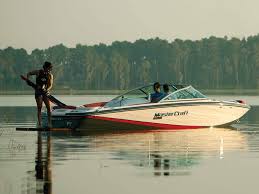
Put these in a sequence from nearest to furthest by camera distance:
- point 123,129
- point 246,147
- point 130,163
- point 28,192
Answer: point 28,192
point 130,163
point 246,147
point 123,129

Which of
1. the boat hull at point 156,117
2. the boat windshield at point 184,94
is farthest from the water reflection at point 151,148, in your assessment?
the boat windshield at point 184,94

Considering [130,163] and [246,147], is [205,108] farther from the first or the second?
[130,163]

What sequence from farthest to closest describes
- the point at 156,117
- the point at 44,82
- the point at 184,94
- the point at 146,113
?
the point at 184,94 < the point at 156,117 < the point at 146,113 < the point at 44,82

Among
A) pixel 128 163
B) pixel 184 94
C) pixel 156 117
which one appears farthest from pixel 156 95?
pixel 128 163

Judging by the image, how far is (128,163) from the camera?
19.9 meters

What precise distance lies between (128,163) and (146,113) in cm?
1222

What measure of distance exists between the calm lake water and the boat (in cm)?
160

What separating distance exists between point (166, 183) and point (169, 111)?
52.1 ft

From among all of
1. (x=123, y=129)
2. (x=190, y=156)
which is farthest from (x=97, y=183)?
(x=123, y=129)

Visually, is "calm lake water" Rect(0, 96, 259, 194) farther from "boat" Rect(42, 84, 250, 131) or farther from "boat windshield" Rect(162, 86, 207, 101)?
"boat windshield" Rect(162, 86, 207, 101)

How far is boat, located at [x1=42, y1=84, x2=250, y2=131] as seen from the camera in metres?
31.1

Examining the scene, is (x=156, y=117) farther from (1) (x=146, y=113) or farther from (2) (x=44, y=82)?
(2) (x=44, y=82)

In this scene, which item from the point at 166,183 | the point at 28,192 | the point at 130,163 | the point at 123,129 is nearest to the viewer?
the point at 28,192

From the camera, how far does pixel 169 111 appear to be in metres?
32.4
